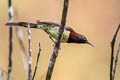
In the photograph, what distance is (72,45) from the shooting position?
0.97 m

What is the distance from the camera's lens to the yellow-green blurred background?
2.92 ft

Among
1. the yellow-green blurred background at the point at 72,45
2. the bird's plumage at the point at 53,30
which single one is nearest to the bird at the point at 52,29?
the bird's plumage at the point at 53,30

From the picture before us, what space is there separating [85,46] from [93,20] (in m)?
0.09

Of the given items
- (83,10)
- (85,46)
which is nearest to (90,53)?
(85,46)

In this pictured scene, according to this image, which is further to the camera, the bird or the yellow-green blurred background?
the yellow-green blurred background

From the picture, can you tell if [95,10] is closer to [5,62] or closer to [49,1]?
[49,1]

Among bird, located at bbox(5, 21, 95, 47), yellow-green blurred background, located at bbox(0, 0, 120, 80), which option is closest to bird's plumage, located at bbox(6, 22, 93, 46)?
bird, located at bbox(5, 21, 95, 47)

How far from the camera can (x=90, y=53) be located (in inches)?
37.3

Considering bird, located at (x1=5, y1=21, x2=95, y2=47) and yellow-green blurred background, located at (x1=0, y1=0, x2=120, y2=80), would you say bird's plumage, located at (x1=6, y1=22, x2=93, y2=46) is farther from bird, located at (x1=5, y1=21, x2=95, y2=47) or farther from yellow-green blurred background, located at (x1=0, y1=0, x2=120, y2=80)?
yellow-green blurred background, located at (x1=0, y1=0, x2=120, y2=80)

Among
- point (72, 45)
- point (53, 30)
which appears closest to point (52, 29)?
point (53, 30)

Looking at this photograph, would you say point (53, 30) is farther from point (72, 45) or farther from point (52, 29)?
point (72, 45)

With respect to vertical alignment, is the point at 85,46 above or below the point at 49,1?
below

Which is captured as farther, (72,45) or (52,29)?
(72,45)

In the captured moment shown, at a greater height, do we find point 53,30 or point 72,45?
point 53,30
